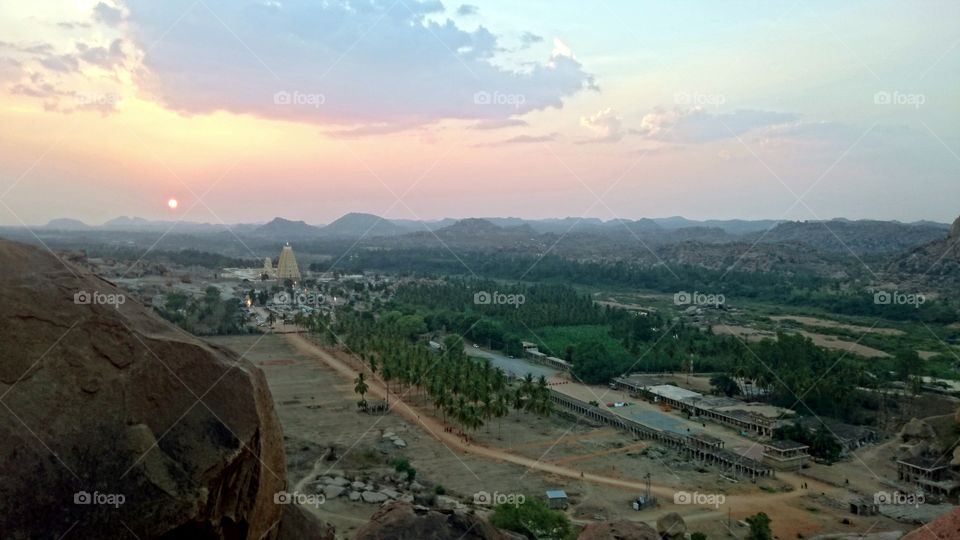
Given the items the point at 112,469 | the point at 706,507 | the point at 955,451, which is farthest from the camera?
the point at 955,451

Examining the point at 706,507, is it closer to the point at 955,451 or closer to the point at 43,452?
the point at 955,451

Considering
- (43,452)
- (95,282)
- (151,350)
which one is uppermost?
(95,282)

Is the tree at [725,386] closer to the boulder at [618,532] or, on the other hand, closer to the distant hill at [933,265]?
the boulder at [618,532]

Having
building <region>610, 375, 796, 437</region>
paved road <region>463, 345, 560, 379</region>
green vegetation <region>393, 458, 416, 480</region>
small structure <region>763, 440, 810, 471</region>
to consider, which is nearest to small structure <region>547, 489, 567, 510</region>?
green vegetation <region>393, 458, 416, 480</region>

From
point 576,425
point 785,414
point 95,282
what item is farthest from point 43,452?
point 785,414

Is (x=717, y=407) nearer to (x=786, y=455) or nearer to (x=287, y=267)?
(x=786, y=455)

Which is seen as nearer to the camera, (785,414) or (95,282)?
(95,282)

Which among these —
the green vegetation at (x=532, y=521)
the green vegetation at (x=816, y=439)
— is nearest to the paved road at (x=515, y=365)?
the green vegetation at (x=816, y=439)
